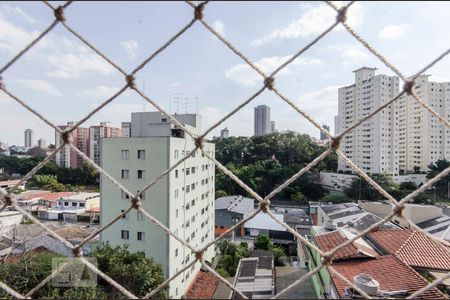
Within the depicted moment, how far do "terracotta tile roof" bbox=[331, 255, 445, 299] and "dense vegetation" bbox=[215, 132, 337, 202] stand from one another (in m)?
7.02

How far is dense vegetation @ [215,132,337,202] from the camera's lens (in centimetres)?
1015

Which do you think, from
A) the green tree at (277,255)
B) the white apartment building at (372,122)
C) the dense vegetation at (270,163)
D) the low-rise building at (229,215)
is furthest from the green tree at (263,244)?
the white apartment building at (372,122)

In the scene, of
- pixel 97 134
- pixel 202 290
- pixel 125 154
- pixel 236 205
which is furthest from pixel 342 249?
pixel 97 134

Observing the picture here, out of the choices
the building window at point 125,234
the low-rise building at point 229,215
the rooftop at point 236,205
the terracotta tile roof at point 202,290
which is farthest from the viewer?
the rooftop at point 236,205

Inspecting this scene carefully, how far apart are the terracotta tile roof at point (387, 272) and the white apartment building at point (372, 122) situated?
9.07 meters

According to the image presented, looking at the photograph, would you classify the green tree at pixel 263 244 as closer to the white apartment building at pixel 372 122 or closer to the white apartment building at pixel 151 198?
the white apartment building at pixel 151 198

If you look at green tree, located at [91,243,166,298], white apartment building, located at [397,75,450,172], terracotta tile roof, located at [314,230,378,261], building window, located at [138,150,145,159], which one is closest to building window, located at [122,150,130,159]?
building window, located at [138,150,145,159]

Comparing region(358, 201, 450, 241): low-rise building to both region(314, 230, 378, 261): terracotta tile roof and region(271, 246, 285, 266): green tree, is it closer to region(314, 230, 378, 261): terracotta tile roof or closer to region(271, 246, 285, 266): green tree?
region(271, 246, 285, 266): green tree

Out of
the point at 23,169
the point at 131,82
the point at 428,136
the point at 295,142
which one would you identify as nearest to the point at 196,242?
the point at 131,82

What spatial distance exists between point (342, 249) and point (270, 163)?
9155 mm

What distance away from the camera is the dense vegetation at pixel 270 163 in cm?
Result: 1015

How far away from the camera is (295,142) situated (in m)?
12.4

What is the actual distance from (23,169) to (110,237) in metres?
10.7

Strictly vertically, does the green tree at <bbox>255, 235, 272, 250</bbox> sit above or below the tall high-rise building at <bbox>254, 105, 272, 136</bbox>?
below
